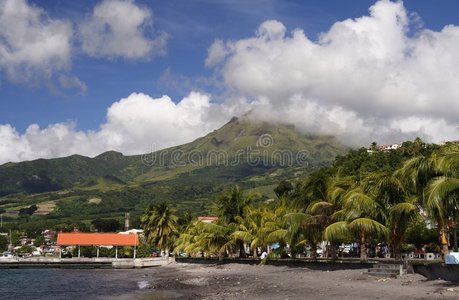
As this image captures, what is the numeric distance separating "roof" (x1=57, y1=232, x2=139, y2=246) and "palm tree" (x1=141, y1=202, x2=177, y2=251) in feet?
12.5

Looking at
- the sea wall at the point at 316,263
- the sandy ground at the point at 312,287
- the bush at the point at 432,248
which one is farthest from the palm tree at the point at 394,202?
the bush at the point at 432,248

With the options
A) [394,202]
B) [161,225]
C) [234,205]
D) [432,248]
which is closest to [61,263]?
[161,225]

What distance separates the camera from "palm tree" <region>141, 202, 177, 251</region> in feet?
324

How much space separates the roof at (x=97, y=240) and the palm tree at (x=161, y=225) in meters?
3.82

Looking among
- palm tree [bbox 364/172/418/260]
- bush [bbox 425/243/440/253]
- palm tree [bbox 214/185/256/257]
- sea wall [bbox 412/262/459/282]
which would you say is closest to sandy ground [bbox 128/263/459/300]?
sea wall [bbox 412/262/459/282]

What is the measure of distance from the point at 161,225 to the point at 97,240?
13062mm

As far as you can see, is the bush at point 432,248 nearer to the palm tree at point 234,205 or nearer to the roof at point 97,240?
the palm tree at point 234,205

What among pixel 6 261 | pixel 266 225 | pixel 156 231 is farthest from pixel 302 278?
pixel 6 261

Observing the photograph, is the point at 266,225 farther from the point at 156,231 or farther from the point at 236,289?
the point at 156,231

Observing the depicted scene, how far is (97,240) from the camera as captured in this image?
101125 mm

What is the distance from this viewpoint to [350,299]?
23.3 m

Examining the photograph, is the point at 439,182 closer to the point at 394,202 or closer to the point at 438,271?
the point at 438,271

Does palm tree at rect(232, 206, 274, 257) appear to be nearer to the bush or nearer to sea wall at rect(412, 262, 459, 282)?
the bush

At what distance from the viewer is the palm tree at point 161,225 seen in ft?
324
